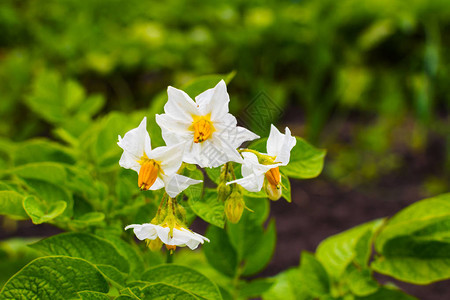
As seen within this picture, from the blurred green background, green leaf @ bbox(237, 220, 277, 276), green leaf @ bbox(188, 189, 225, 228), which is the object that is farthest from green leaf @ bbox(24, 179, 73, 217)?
the blurred green background

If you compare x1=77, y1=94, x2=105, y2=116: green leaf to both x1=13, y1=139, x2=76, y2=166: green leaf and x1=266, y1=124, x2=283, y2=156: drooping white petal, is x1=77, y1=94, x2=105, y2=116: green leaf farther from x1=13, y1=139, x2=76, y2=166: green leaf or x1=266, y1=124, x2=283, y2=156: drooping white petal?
x1=266, y1=124, x2=283, y2=156: drooping white petal

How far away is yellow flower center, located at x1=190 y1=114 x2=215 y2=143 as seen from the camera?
53 cm

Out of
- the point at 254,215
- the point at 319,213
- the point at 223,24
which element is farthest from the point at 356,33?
the point at 254,215

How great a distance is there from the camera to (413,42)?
10.1 feet

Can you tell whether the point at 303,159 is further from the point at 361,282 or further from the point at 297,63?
the point at 297,63

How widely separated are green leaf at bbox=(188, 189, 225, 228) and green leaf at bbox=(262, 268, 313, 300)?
31cm

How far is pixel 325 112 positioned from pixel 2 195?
257 cm

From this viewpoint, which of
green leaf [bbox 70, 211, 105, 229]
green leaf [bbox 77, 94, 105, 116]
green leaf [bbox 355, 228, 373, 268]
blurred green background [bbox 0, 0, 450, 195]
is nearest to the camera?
green leaf [bbox 70, 211, 105, 229]

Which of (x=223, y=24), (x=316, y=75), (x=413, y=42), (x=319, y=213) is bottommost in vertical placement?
(x=319, y=213)

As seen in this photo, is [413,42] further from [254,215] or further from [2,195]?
[2,195]

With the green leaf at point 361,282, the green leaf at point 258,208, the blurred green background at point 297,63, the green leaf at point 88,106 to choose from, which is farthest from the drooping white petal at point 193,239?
the blurred green background at point 297,63

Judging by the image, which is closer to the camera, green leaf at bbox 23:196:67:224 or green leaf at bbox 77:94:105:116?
green leaf at bbox 23:196:67:224

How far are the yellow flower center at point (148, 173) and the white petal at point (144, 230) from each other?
0.05 metres

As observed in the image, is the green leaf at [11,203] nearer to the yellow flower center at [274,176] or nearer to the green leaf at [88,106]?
the yellow flower center at [274,176]
